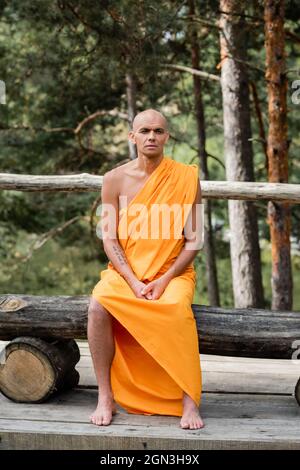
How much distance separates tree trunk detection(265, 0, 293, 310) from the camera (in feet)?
21.1

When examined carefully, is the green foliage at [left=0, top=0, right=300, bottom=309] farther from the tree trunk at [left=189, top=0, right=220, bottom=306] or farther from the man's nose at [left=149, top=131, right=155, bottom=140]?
the man's nose at [left=149, top=131, right=155, bottom=140]

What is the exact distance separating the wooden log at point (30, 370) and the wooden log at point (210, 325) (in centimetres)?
9

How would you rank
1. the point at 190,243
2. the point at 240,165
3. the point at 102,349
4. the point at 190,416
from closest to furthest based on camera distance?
1. the point at 190,416
2. the point at 102,349
3. the point at 190,243
4. the point at 240,165

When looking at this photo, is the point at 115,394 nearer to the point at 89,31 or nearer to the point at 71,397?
the point at 71,397

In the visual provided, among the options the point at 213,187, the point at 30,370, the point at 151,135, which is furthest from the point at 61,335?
the point at 213,187

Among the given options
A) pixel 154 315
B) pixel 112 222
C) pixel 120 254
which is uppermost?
pixel 112 222

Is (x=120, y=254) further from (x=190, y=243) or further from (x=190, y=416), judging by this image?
(x=190, y=416)

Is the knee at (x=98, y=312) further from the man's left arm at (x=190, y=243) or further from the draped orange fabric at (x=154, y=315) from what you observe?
the man's left arm at (x=190, y=243)

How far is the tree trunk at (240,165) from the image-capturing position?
24.8ft

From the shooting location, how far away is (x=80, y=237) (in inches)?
440

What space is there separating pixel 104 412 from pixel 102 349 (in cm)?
32

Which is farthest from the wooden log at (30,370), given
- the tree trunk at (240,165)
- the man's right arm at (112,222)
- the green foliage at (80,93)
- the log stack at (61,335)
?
the tree trunk at (240,165)

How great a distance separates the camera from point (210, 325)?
3.79 meters
